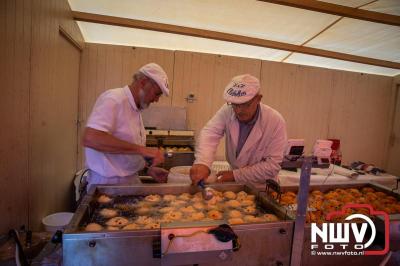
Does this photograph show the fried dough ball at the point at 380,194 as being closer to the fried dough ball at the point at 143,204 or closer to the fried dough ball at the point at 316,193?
the fried dough ball at the point at 316,193

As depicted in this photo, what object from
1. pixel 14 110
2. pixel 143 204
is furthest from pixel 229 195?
pixel 14 110

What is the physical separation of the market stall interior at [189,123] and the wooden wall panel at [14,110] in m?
0.01

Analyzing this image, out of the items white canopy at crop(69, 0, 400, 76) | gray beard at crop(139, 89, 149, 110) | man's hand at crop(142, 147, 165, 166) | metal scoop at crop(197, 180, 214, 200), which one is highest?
white canopy at crop(69, 0, 400, 76)

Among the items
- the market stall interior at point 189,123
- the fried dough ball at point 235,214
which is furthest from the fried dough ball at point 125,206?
the fried dough ball at point 235,214

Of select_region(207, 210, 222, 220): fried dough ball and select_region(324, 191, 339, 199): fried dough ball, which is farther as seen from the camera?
select_region(324, 191, 339, 199): fried dough ball

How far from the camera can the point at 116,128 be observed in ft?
6.11

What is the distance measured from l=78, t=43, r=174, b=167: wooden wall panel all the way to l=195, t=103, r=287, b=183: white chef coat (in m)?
2.53

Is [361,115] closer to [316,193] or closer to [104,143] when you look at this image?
[316,193]

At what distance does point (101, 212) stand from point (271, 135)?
4.51 ft

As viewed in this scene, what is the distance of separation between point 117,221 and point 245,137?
50.5 inches

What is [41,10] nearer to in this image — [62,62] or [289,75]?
[62,62]

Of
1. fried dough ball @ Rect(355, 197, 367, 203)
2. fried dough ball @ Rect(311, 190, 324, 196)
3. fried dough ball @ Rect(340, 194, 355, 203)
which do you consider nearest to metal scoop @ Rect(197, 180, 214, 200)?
fried dough ball @ Rect(311, 190, 324, 196)

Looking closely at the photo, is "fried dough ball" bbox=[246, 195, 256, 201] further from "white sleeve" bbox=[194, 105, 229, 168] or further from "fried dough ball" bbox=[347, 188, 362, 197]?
"fried dough ball" bbox=[347, 188, 362, 197]

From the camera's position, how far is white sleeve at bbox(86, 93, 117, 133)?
1678 mm
